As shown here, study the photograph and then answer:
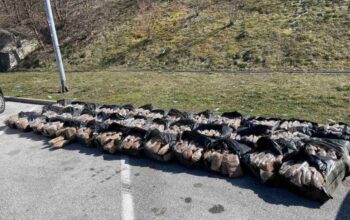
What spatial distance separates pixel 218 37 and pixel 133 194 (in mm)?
11128

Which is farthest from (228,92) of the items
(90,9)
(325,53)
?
(90,9)

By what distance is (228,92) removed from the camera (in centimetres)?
1029

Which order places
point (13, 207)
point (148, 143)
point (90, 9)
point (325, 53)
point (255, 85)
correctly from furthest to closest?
point (90, 9), point (325, 53), point (255, 85), point (148, 143), point (13, 207)

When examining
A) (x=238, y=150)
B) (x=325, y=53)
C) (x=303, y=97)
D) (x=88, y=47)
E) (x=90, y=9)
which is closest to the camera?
(x=238, y=150)

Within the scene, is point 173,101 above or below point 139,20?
below

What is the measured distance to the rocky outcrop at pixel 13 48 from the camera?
19156mm

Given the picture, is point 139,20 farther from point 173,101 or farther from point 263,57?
point 173,101

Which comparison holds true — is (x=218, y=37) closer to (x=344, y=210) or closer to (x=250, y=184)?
(x=250, y=184)

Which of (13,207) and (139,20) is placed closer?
(13,207)

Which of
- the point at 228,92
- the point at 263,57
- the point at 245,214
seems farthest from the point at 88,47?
the point at 245,214

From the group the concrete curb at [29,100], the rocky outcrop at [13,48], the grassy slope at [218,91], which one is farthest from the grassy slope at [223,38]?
the concrete curb at [29,100]

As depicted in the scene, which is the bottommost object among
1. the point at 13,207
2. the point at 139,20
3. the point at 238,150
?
the point at 13,207

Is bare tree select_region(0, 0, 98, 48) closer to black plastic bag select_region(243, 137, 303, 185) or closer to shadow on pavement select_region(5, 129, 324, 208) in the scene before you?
shadow on pavement select_region(5, 129, 324, 208)

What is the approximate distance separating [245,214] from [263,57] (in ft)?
30.8
